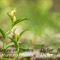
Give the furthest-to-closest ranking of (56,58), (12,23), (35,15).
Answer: (35,15) → (56,58) → (12,23)

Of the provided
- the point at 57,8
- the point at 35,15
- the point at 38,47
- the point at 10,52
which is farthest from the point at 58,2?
the point at 10,52

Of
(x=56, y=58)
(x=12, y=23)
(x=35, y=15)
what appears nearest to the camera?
(x=12, y=23)

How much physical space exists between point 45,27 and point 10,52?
284 mm

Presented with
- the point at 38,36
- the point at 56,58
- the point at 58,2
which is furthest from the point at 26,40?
the point at 58,2

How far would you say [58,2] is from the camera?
1252 mm

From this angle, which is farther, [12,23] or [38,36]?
[38,36]

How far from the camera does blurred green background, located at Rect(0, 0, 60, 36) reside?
3.99ft

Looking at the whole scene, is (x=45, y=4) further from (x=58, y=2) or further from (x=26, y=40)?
(x=26, y=40)

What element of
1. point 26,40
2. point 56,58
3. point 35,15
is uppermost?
point 35,15

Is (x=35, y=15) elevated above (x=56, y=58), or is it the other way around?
(x=35, y=15)

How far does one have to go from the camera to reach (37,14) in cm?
125

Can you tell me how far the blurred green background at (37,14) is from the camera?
3.99ft

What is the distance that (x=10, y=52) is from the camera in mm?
1136

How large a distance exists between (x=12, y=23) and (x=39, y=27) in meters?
0.28
